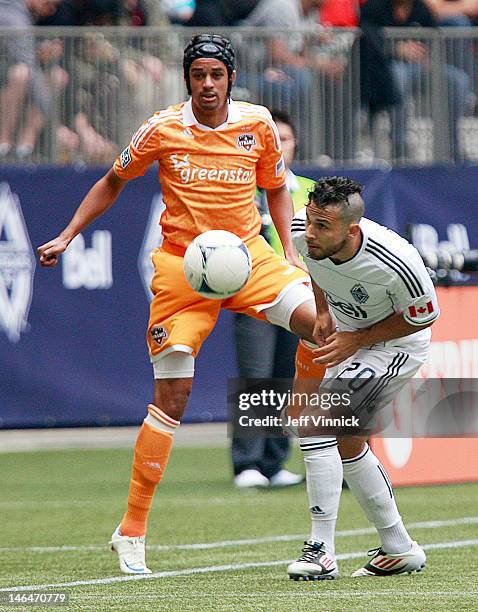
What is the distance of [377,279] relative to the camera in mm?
6492

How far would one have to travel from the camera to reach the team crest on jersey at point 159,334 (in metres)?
7.45

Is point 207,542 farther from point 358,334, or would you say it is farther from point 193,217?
point 358,334

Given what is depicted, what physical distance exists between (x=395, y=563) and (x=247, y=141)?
244 centimetres

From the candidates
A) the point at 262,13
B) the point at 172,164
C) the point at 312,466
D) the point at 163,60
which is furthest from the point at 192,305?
the point at 262,13

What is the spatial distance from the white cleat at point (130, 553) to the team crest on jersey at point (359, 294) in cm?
163

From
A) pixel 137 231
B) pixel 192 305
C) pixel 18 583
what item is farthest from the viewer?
pixel 137 231

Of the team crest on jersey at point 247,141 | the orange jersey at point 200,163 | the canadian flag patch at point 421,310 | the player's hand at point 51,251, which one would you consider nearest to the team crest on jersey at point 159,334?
the orange jersey at point 200,163

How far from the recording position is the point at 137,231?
1283cm

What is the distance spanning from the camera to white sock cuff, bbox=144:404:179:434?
733 centimetres

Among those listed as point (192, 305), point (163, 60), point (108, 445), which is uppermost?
point (163, 60)

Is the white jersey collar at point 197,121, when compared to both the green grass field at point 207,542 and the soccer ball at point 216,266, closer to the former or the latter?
the soccer ball at point 216,266

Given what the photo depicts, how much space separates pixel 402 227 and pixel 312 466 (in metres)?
6.45

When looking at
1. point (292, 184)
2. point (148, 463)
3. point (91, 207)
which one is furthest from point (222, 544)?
point (292, 184)

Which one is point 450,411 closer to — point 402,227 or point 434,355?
point 434,355
